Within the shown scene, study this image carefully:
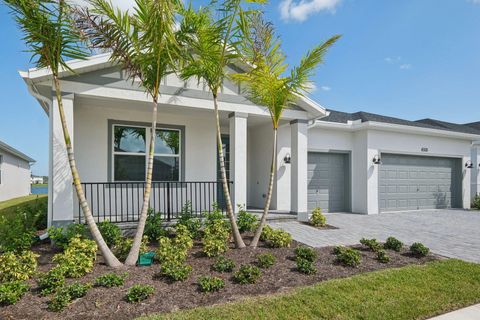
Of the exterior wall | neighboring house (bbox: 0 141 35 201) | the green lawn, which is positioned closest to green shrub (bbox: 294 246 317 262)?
the green lawn

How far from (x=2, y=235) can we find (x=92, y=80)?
336 centimetres

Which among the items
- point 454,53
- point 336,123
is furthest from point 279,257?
point 454,53

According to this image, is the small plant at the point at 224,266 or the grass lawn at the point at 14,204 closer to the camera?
the small plant at the point at 224,266

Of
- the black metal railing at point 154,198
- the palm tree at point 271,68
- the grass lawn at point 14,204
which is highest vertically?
the palm tree at point 271,68

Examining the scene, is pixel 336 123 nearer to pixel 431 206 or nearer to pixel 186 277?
pixel 431 206

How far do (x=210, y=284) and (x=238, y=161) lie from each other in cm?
387

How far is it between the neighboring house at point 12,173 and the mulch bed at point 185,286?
15.2 m

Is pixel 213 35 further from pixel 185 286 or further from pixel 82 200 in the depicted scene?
pixel 185 286

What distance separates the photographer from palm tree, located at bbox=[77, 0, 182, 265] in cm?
383

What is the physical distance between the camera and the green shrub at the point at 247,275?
144 inches

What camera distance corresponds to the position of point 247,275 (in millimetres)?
3697

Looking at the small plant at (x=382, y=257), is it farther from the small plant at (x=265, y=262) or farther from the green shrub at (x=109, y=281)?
the green shrub at (x=109, y=281)

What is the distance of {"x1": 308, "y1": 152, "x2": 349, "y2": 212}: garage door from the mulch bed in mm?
4677

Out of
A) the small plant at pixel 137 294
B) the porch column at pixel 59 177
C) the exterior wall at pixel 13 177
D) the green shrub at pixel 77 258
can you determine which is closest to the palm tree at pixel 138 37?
the green shrub at pixel 77 258
